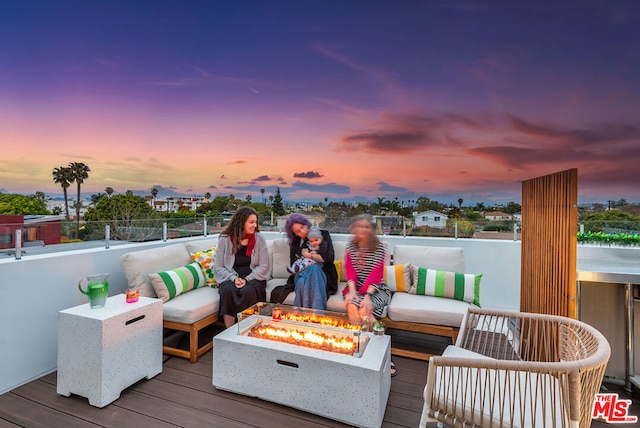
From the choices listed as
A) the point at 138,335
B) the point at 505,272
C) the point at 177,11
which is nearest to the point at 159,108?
the point at 177,11

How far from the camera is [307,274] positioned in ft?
9.74

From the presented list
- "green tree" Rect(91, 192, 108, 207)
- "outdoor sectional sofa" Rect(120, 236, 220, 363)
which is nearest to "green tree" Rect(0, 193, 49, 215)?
"green tree" Rect(91, 192, 108, 207)

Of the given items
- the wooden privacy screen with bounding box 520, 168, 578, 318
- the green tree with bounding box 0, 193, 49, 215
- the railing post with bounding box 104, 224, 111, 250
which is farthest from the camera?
the green tree with bounding box 0, 193, 49, 215

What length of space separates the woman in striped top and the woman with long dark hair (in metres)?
0.91

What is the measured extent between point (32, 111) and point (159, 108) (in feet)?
10.7

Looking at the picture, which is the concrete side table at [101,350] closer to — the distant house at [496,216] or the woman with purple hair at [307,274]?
the woman with purple hair at [307,274]

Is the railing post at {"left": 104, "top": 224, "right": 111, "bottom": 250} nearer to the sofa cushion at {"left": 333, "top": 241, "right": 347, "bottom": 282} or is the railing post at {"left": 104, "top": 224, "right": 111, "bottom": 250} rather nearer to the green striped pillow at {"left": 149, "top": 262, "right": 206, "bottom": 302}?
the green striped pillow at {"left": 149, "top": 262, "right": 206, "bottom": 302}

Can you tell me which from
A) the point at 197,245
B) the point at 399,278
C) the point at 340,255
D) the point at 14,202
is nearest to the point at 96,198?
the point at 14,202

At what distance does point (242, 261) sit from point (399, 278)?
169 centimetres

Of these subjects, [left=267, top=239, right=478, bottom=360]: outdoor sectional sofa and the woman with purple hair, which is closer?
[left=267, top=239, right=478, bottom=360]: outdoor sectional sofa

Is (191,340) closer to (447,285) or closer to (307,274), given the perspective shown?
(307,274)

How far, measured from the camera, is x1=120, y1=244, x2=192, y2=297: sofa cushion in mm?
2678

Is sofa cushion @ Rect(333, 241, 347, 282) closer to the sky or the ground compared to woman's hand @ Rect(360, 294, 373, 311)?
closer to the sky

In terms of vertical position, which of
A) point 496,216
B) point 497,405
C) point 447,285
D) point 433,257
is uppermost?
point 496,216
